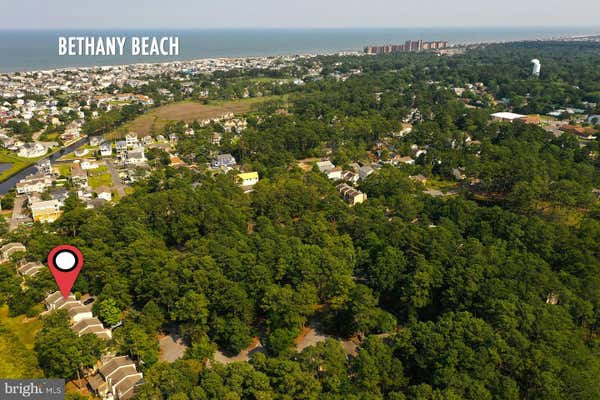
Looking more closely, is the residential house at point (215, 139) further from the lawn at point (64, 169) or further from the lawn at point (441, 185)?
the lawn at point (441, 185)

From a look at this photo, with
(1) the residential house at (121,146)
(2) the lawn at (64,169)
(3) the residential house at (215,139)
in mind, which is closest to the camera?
(2) the lawn at (64,169)

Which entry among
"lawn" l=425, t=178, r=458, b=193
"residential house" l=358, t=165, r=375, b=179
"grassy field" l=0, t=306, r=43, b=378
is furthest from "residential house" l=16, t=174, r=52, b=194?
"lawn" l=425, t=178, r=458, b=193

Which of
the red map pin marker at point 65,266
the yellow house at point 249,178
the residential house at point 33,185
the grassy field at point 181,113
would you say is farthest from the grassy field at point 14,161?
the red map pin marker at point 65,266

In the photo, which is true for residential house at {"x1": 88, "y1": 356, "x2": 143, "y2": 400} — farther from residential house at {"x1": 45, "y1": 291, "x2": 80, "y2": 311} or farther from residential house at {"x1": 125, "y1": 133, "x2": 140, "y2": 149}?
residential house at {"x1": 125, "y1": 133, "x2": 140, "y2": 149}

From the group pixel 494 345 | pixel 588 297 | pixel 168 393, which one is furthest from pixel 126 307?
pixel 588 297

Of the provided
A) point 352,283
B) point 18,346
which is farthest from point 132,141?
point 352,283

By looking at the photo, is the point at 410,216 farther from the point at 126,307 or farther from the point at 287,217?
the point at 126,307
